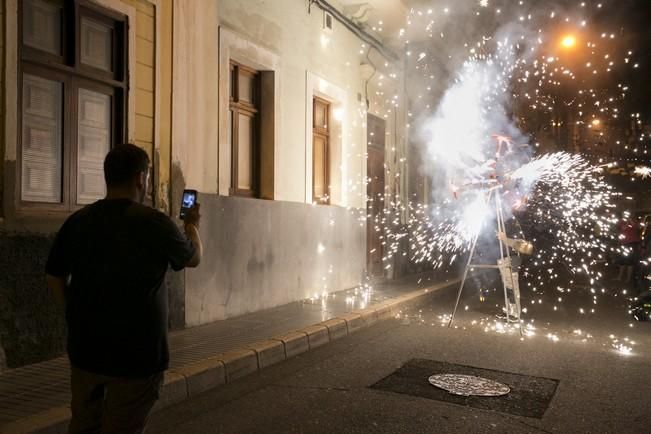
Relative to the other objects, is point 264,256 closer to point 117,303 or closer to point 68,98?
point 68,98

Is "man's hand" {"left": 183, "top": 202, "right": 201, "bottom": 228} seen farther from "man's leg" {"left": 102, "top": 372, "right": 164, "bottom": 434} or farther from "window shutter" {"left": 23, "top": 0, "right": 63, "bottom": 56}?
"window shutter" {"left": 23, "top": 0, "right": 63, "bottom": 56}

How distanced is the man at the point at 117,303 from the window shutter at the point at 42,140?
350cm

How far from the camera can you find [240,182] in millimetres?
9039

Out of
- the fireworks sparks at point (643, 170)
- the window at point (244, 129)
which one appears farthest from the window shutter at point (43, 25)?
the fireworks sparks at point (643, 170)

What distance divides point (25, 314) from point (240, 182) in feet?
14.0

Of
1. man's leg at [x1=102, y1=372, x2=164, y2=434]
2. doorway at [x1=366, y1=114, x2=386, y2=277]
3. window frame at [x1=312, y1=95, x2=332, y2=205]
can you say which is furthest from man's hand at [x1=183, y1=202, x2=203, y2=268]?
doorway at [x1=366, y1=114, x2=386, y2=277]

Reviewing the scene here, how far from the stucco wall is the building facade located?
3cm

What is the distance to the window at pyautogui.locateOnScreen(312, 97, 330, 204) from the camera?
11156 mm

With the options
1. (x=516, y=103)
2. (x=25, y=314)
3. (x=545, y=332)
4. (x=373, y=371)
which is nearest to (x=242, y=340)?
(x=373, y=371)

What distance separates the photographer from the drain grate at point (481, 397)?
4.64m

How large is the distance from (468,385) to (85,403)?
3.72m

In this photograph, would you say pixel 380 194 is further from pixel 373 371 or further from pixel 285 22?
pixel 373 371

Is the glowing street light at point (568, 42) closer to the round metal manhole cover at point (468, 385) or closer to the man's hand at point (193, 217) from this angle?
the round metal manhole cover at point (468, 385)

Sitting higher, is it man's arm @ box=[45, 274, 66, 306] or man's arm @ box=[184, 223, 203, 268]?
man's arm @ box=[184, 223, 203, 268]
